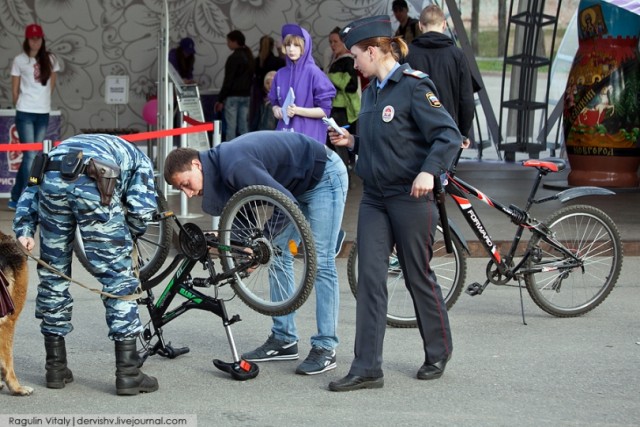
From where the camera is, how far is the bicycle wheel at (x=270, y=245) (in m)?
5.63

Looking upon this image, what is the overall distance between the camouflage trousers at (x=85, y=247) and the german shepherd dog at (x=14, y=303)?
4.4 inches

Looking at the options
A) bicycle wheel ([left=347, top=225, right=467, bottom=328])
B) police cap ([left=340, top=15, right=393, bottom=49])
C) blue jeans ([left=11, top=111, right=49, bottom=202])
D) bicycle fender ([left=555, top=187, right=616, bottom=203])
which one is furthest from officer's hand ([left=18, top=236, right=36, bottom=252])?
blue jeans ([left=11, top=111, right=49, bottom=202])

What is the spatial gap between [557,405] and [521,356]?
3.26 feet

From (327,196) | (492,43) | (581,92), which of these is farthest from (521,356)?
(492,43)

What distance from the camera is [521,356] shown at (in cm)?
655

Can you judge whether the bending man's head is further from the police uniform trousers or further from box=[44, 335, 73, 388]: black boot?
box=[44, 335, 73, 388]: black boot

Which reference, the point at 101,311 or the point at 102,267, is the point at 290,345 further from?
the point at 101,311

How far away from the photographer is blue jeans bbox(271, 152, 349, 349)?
6078 millimetres

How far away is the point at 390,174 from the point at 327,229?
532mm

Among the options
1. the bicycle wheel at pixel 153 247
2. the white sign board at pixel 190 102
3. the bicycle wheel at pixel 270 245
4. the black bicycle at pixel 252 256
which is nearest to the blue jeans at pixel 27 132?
the white sign board at pixel 190 102

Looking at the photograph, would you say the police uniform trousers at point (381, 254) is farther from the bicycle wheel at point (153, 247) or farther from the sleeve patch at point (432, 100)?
the bicycle wheel at point (153, 247)

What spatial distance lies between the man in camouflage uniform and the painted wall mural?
11943 millimetres

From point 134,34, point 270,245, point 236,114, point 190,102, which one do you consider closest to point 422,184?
point 270,245

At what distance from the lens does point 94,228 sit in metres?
5.52
